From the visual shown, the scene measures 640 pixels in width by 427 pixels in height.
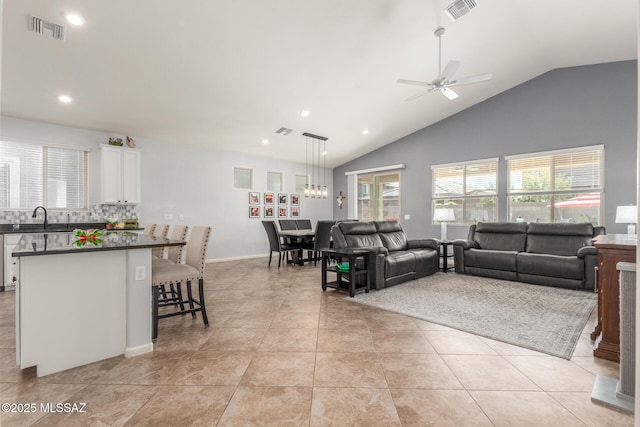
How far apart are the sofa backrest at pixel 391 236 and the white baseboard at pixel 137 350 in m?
3.81

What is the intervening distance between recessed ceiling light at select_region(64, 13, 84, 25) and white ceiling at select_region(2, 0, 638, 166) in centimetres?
6

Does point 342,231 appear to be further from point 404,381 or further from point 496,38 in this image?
point 496,38

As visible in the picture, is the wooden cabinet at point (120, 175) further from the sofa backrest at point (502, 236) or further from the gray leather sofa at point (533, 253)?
the sofa backrest at point (502, 236)

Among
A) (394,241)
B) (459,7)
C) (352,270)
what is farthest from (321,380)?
(459,7)

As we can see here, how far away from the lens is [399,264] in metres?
4.68

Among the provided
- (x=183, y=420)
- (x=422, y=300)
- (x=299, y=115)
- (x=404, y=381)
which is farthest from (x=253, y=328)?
(x=299, y=115)

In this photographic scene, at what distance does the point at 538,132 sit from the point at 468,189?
1.69 m

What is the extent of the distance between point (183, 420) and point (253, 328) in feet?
4.29

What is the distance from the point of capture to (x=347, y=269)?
14.4 feet

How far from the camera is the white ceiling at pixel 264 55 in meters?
3.48

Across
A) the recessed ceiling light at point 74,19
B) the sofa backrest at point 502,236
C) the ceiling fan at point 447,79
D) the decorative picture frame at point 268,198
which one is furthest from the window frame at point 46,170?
the sofa backrest at point 502,236

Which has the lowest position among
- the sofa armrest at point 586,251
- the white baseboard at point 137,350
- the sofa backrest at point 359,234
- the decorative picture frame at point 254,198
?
the white baseboard at point 137,350

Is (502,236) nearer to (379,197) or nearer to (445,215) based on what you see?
(445,215)

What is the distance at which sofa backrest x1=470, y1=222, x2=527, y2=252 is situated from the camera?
5.51 meters
